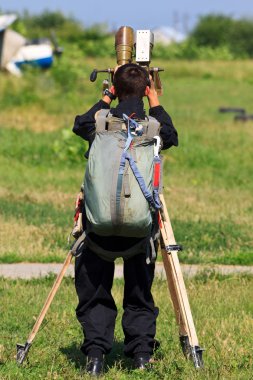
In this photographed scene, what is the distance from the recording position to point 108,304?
6469 mm

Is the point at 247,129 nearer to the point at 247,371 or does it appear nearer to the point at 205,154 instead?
the point at 205,154

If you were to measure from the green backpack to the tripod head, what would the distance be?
0.44 m

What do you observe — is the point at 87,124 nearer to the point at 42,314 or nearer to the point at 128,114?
the point at 128,114

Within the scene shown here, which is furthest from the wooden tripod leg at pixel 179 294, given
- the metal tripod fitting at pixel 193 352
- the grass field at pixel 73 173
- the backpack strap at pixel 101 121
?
the grass field at pixel 73 173

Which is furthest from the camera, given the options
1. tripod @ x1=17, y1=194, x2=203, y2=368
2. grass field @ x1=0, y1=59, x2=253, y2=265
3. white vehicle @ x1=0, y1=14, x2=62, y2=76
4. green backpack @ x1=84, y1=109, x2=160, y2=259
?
white vehicle @ x1=0, y1=14, x2=62, y2=76

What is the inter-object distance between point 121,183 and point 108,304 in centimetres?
91

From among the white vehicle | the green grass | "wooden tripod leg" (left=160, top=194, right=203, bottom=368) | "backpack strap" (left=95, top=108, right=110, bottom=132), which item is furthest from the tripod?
the white vehicle

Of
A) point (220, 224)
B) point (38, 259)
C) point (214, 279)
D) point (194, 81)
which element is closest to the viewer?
point (214, 279)

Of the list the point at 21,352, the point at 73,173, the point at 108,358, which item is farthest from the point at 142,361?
the point at 73,173

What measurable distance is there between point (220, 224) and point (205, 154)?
757cm

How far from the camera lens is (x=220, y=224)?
43.9 ft

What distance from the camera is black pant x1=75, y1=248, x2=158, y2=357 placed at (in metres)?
6.38

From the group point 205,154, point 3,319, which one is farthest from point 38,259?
point 205,154

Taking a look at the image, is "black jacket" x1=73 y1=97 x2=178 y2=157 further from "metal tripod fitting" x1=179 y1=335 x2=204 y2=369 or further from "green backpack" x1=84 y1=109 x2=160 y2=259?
"metal tripod fitting" x1=179 y1=335 x2=204 y2=369
